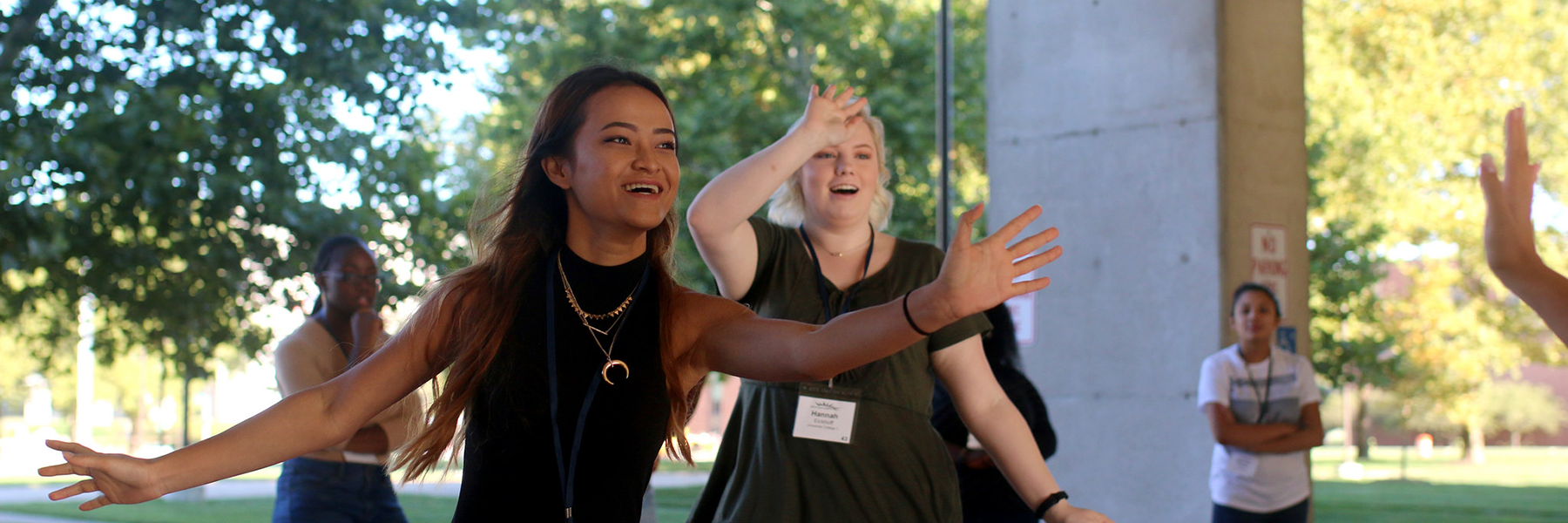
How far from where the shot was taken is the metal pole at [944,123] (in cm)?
741

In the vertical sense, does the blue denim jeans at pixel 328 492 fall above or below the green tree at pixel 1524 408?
above

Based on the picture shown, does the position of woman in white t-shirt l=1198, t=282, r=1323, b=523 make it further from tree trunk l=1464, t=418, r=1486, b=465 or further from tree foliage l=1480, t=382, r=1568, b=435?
tree foliage l=1480, t=382, r=1568, b=435

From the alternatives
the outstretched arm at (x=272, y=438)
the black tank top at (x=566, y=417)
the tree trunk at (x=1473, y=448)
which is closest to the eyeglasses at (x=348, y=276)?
the outstretched arm at (x=272, y=438)

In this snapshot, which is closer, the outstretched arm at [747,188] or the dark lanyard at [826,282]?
the outstretched arm at [747,188]

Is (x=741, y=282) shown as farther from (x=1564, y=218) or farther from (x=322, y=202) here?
(x=1564, y=218)

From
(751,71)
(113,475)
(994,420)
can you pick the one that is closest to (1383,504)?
(751,71)

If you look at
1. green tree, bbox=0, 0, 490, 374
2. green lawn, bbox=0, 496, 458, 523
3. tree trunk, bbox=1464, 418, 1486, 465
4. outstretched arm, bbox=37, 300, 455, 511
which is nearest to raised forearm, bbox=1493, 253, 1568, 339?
outstretched arm, bbox=37, 300, 455, 511

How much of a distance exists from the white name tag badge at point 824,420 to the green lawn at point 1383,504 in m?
11.7

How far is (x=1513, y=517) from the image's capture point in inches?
687

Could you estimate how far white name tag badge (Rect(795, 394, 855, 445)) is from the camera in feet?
9.57

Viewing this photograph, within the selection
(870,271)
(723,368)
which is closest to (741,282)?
(870,271)

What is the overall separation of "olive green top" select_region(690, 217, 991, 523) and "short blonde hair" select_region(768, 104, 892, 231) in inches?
10.2

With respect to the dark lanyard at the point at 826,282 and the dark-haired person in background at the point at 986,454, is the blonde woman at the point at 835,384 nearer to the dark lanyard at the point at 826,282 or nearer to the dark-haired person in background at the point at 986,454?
the dark lanyard at the point at 826,282

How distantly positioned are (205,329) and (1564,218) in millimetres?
26962
